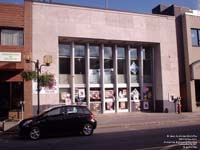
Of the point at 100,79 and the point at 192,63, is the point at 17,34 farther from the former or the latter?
the point at 192,63

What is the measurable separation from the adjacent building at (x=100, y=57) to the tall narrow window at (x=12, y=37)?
0.04 metres

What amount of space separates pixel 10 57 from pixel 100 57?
8721 millimetres

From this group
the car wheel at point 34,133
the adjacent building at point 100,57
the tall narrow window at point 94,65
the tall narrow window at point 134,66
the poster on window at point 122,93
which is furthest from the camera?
the tall narrow window at point 134,66

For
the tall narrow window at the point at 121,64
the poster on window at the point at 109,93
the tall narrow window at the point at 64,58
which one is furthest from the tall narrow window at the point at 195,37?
the tall narrow window at the point at 64,58

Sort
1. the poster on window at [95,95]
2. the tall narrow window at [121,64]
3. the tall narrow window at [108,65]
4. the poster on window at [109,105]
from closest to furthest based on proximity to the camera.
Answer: the poster on window at [95,95] < the poster on window at [109,105] < the tall narrow window at [108,65] < the tall narrow window at [121,64]

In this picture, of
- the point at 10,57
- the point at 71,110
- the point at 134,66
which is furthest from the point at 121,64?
the point at 71,110

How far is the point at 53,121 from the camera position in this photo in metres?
14.1

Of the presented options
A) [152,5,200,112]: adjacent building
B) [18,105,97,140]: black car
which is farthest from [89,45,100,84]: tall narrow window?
[18,105,97,140]: black car

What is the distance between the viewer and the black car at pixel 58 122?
1375cm

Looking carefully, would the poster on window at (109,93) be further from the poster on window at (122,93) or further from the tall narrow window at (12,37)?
the tall narrow window at (12,37)

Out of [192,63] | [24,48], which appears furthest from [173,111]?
[24,48]

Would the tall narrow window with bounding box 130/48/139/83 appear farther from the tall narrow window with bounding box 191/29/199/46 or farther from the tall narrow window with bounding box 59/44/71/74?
the tall narrow window with bounding box 59/44/71/74

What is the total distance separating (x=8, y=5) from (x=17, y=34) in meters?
2.26

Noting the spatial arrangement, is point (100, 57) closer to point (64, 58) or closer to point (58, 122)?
point (64, 58)
